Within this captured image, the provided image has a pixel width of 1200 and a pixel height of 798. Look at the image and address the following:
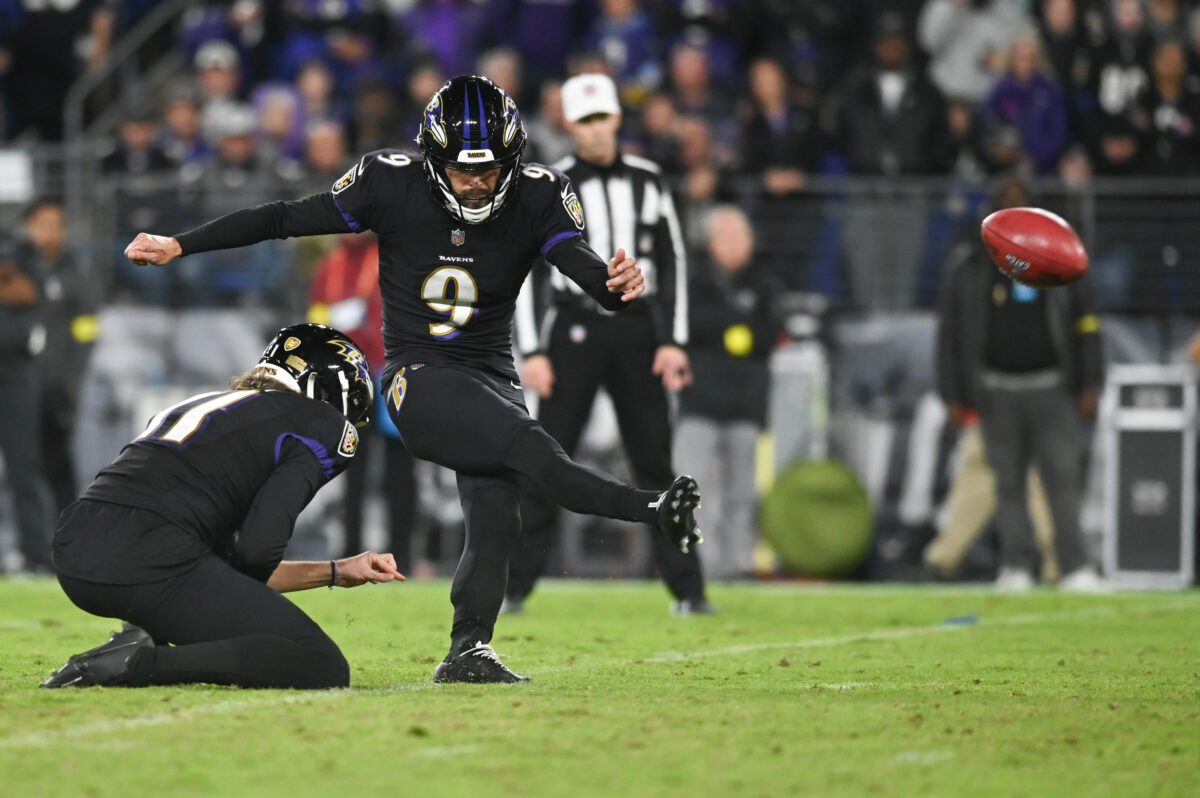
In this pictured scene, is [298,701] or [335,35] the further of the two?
[335,35]

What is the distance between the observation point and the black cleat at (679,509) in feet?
18.1

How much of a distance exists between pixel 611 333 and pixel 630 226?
56 centimetres

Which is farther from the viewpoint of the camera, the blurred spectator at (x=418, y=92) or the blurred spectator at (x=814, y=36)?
the blurred spectator at (x=814, y=36)

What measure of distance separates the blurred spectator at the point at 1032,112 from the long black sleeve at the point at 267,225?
813 centimetres

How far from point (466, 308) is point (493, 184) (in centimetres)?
45

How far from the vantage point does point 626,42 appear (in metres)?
14.8

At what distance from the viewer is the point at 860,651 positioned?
7.49m

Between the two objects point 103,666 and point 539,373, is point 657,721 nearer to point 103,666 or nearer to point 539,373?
point 103,666

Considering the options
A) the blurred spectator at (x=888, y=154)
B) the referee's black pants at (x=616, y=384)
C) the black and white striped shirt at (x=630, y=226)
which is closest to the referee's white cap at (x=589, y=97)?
the black and white striped shirt at (x=630, y=226)

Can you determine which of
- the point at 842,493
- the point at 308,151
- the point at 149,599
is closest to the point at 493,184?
the point at 149,599

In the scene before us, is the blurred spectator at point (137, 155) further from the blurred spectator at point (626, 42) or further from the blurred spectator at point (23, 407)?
the blurred spectator at point (626, 42)

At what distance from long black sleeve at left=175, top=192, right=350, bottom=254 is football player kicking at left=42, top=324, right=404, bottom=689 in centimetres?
61

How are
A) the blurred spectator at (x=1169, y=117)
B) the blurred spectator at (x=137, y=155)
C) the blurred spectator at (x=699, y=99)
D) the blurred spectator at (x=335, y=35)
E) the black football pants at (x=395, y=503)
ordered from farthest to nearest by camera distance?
the blurred spectator at (x=335, y=35) → the blurred spectator at (x=137, y=155) → the blurred spectator at (x=699, y=99) → the blurred spectator at (x=1169, y=117) → the black football pants at (x=395, y=503)

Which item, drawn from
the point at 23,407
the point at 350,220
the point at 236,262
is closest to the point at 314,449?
the point at 350,220
